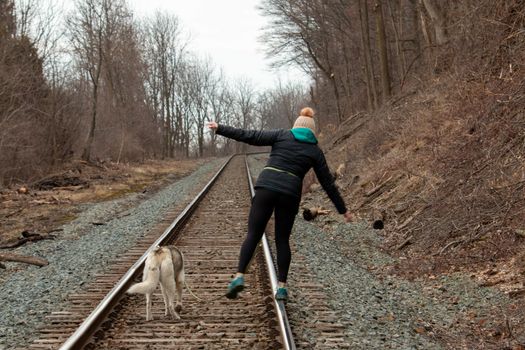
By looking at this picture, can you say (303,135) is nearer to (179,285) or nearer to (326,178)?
(326,178)

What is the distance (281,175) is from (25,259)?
5323mm

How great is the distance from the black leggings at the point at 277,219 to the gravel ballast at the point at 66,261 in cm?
229

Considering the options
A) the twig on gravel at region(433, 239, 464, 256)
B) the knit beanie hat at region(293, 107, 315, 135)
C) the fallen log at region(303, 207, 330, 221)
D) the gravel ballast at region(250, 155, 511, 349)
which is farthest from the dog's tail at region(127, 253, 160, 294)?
the fallen log at region(303, 207, 330, 221)

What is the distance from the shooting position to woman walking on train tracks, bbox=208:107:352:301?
5918 millimetres

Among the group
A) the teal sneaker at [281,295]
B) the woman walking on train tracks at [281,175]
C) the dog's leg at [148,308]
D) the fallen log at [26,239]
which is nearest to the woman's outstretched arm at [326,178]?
the woman walking on train tracks at [281,175]

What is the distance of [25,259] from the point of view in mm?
9047

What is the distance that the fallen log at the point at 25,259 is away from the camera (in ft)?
29.2

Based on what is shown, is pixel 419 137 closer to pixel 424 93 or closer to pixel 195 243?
pixel 424 93

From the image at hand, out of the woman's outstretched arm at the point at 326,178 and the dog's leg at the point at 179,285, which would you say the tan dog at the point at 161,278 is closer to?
the dog's leg at the point at 179,285

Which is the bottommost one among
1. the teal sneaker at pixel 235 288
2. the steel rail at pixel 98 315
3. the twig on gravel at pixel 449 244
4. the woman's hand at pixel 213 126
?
the steel rail at pixel 98 315

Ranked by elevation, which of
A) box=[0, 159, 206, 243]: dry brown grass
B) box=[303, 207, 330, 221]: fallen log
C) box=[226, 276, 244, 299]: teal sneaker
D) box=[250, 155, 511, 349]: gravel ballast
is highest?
box=[0, 159, 206, 243]: dry brown grass

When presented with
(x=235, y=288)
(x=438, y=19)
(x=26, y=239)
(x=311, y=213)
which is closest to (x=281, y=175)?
(x=235, y=288)

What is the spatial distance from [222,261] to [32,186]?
15156 mm

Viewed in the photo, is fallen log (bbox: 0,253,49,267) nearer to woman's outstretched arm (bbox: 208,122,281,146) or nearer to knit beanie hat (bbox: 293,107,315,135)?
woman's outstretched arm (bbox: 208,122,281,146)
